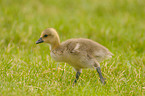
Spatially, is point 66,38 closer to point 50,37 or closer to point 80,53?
point 50,37

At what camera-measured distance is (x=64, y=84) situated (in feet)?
14.4

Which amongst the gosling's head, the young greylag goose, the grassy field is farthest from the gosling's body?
the grassy field

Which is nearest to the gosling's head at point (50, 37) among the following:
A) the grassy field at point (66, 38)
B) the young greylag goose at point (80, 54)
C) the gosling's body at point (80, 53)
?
the young greylag goose at point (80, 54)

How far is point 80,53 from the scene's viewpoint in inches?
174

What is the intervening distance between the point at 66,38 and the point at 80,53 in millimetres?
2524

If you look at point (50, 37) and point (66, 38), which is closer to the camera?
point (50, 37)

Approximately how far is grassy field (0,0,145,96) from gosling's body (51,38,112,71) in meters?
0.31

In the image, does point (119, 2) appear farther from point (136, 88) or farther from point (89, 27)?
point (136, 88)

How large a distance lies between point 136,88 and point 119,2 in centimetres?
584

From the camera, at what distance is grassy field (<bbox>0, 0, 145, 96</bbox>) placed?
13.6ft

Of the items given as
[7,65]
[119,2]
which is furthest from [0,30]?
[119,2]

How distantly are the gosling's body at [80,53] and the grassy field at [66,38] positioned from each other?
0.31m

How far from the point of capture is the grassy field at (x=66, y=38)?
4.16 metres

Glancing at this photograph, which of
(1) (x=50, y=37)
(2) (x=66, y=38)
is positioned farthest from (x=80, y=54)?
(2) (x=66, y=38)
